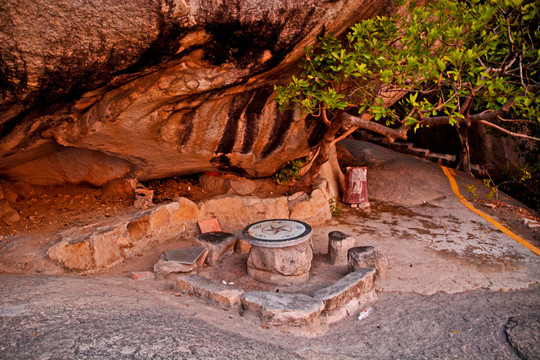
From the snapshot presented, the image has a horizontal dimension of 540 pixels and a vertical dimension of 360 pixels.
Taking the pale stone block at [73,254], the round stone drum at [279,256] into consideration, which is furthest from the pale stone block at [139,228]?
the round stone drum at [279,256]

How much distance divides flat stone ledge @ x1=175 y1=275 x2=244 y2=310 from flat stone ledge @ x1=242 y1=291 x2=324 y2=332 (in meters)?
0.12

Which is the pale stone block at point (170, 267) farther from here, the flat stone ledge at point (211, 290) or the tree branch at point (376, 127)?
the tree branch at point (376, 127)

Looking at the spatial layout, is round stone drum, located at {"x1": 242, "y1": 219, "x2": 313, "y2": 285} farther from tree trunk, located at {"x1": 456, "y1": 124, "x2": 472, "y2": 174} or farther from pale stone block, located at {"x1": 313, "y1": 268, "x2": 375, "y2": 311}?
tree trunk, located at {"x1": 456, "y1": 124, "x2": 472, "y2": 174}

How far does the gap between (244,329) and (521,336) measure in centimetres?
263

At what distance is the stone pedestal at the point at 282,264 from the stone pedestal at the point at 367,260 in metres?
0.57

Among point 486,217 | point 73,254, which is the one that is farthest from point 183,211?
point 486,217

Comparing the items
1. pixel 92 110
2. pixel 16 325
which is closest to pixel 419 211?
pixel 92 110

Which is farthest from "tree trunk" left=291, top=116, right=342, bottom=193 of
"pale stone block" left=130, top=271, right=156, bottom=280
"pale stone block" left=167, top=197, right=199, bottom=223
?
"pale stone block" left=130, top=271, right=156, bottom=280

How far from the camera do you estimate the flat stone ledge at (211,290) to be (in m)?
4.02

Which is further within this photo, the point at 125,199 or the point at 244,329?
the point at 125,199

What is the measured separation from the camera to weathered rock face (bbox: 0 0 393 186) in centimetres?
366

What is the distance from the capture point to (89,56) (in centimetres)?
391

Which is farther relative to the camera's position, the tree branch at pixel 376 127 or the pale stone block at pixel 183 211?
the pale stone block at pixel 183 211

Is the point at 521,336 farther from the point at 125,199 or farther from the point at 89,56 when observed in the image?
the point at 125,199
